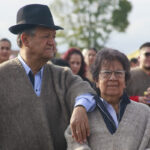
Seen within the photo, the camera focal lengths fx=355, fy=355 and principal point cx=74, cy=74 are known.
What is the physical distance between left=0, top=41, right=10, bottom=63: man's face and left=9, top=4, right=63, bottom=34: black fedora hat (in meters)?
3.85

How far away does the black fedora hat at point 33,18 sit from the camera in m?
3.44

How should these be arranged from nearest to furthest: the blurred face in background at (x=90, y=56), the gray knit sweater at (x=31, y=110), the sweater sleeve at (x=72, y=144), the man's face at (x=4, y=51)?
the sweater sleeve at (x=72, y=144) < the gray knit sweater at (x=31, y=110) < the man's face at (x=4, y=51) < the blurred face in background at (x=90, y=56)

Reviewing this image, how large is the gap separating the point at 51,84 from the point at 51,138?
0.54m

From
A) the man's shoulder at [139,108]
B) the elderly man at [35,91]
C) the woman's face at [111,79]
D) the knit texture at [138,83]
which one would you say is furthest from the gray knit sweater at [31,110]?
the knit texture at [138,83]

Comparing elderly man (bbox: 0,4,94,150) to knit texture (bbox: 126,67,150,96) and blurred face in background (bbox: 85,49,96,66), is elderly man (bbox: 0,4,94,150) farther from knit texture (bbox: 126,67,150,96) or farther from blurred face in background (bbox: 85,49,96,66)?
blurred face in background (bbox: 85,49,96,66)

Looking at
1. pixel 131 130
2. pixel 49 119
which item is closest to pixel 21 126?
pixel 49 119

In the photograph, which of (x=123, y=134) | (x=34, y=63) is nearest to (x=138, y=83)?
(x=123, y=134)

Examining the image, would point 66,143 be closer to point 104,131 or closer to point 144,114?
point 104,131

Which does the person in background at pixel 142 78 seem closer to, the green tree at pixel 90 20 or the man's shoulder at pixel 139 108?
the man's shoulder at pixel 139 108

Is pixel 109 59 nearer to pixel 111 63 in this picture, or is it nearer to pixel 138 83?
pixel 111 63

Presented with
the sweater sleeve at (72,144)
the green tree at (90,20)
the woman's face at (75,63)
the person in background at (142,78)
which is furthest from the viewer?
the green tree at (90,20)

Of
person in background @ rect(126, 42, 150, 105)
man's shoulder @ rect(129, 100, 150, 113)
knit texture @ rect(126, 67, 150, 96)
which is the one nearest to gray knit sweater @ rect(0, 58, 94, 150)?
man's shoulder @ rect(129, 100, 150, 113)

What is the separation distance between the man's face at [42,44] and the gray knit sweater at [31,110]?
0.66 ft

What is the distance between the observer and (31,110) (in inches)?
131
